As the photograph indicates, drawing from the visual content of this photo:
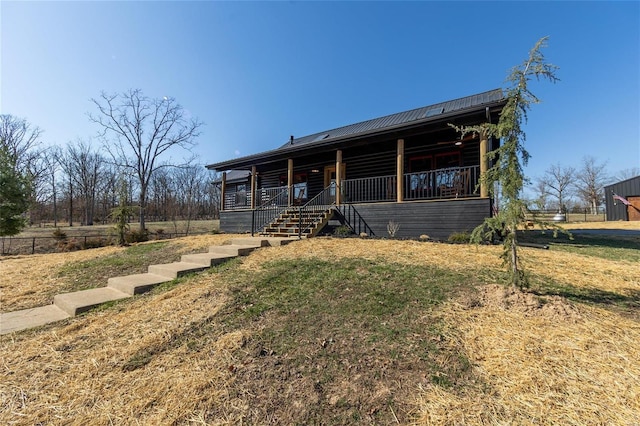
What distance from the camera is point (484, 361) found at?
222 cm

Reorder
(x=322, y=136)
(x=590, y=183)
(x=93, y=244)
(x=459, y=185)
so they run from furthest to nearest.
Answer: (x=590, y=183)
(x=322, y=136)
(x=93, y=244)
(x=459, y=185)

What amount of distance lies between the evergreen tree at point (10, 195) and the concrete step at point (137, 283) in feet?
36.0

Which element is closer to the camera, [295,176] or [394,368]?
[394,368]

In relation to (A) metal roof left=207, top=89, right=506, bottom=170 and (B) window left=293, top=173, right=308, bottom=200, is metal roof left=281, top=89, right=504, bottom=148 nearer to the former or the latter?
(A) metal roof left=207, top=89, right=506, bottom=170

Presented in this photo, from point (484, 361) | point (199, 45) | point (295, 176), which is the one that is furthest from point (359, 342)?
point (295, 176)

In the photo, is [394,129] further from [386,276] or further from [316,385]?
[316,385]

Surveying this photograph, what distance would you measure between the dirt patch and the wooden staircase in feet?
18.1

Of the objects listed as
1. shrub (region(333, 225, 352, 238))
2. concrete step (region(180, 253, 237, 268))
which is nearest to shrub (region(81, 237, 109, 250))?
concrete step (region(180, 253, 237, 268))

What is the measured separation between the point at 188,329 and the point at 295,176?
12967 millimetres

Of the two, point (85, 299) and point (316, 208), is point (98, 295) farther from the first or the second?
point (316, 208)

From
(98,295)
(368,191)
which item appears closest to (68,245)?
(98,295)

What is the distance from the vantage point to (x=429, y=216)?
8.42 meters

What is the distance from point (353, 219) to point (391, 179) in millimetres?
3051

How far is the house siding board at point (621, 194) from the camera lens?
2309 cm
